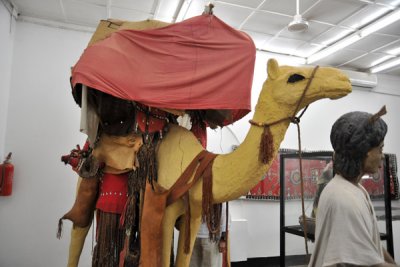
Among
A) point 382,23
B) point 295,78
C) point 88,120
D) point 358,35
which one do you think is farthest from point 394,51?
point 88,120

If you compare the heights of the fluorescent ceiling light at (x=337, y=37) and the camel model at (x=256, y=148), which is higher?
the fluorescent ceiling light at (x=337, y=37)

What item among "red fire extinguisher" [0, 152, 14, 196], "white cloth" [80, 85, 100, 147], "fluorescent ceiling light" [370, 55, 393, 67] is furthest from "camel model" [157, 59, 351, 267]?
"fluorescent ceiling light" [370, 55, 393, 67]

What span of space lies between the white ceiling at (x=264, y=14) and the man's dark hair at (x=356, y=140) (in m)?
2.58

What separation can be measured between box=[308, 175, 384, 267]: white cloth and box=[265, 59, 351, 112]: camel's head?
1.33 ft

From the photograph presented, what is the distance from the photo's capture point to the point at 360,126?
3.78 ft

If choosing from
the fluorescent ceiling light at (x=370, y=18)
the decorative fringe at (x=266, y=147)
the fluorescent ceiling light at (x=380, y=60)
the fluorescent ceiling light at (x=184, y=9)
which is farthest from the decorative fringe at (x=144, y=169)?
the fluorescent ceiling light at (x=380, y=60)

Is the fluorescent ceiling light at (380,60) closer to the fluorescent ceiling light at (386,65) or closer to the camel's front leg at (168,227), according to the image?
the fluorescent ceiling light at (386,65)

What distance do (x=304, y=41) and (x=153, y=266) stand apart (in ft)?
12.9

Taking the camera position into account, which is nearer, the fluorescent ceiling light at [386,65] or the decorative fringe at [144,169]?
the decorative fringe at [144,169]

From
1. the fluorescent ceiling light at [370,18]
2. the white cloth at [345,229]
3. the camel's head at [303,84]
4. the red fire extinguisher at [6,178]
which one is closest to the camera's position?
the white cloth at [345,229]

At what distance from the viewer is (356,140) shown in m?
1.15

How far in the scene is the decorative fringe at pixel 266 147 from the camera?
4.47 feet

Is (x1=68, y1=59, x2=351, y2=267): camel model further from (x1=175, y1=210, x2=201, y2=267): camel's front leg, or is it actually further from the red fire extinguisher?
the red fire extinguisher

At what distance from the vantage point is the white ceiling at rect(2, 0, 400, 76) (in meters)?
3.39
